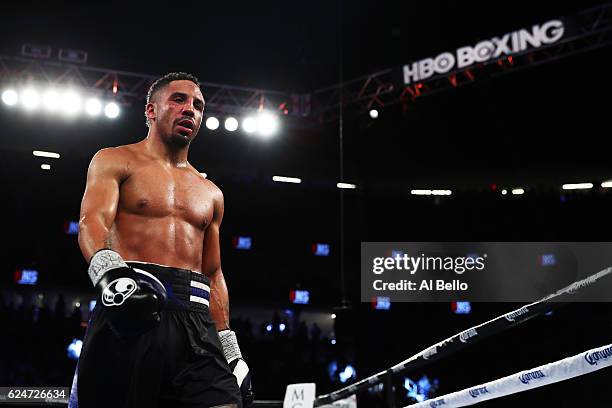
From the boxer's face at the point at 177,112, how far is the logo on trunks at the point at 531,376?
163 cm

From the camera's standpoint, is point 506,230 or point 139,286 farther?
point 506,230

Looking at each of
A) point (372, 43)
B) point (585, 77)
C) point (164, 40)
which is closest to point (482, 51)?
point (372, 43)

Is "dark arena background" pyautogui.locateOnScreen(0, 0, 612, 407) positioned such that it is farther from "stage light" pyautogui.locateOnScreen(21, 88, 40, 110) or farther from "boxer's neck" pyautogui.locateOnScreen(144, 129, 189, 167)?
"boxer's neck" pyautogui.locateOnScreen(144, 129, 189, 167)

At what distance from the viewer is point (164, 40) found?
1017cm

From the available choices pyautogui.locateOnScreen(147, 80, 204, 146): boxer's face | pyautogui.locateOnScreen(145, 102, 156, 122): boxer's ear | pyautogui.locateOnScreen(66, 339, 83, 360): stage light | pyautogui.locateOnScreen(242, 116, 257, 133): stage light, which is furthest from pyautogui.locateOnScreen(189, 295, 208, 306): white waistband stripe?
pyautogui.locateOnScreen(66, 339, 83, 360): stage light

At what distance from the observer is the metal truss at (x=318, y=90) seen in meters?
8.34

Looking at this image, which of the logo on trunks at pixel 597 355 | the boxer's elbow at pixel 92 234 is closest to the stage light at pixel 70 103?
the boxer's elbow at pixel 92 234

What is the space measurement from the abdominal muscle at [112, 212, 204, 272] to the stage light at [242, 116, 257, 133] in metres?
8.47

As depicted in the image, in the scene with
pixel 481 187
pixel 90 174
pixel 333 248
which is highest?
pixel 481 187

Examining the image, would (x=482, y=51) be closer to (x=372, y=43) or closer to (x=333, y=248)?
(x=372, y=43)

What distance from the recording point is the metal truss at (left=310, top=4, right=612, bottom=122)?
8.09 meters

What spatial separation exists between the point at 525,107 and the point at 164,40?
24.5 feet

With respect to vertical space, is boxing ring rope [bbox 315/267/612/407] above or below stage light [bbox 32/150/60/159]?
below

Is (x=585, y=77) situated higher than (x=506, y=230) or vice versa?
(x=585, y=77)
